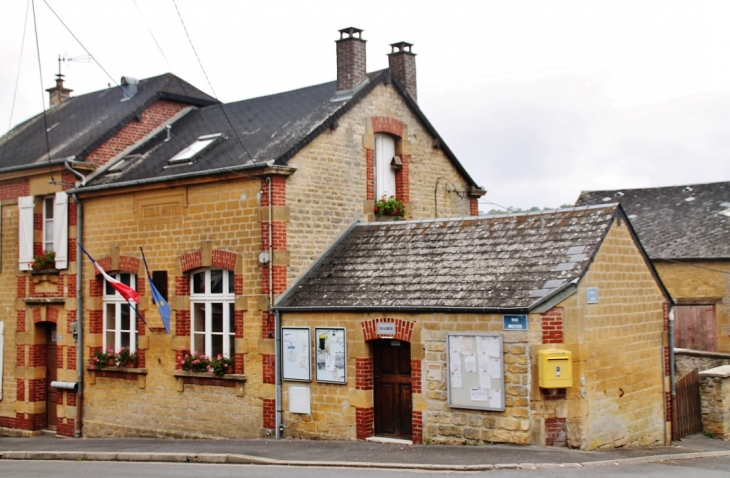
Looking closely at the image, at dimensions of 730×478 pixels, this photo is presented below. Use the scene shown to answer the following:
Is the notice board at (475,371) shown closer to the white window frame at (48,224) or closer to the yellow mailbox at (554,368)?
the yellow mailbox at (554,368)

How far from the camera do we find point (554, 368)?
12859mm

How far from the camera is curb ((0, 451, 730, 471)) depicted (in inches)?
470

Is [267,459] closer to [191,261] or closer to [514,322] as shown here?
[514,322]

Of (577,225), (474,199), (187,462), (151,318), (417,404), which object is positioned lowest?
(187,462)

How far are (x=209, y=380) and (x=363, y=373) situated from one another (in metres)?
3.73

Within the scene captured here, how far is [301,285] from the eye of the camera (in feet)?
54.1

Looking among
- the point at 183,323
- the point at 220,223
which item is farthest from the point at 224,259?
the point at 183,323

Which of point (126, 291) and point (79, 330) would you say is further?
point (79, 330)

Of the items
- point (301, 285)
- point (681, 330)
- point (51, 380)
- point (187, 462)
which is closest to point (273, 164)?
point (301, 285)

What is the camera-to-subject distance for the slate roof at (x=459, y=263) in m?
13.8

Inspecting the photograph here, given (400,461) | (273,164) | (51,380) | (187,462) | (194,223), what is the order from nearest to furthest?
(400,461) < (187,462) < (273,164) < (194,223) < (51,380)

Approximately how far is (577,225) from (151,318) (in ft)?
30.1

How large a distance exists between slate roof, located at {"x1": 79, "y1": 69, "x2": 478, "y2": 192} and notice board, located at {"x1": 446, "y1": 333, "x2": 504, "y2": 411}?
521 centimetres

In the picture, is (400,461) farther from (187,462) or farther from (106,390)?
(106,390)
